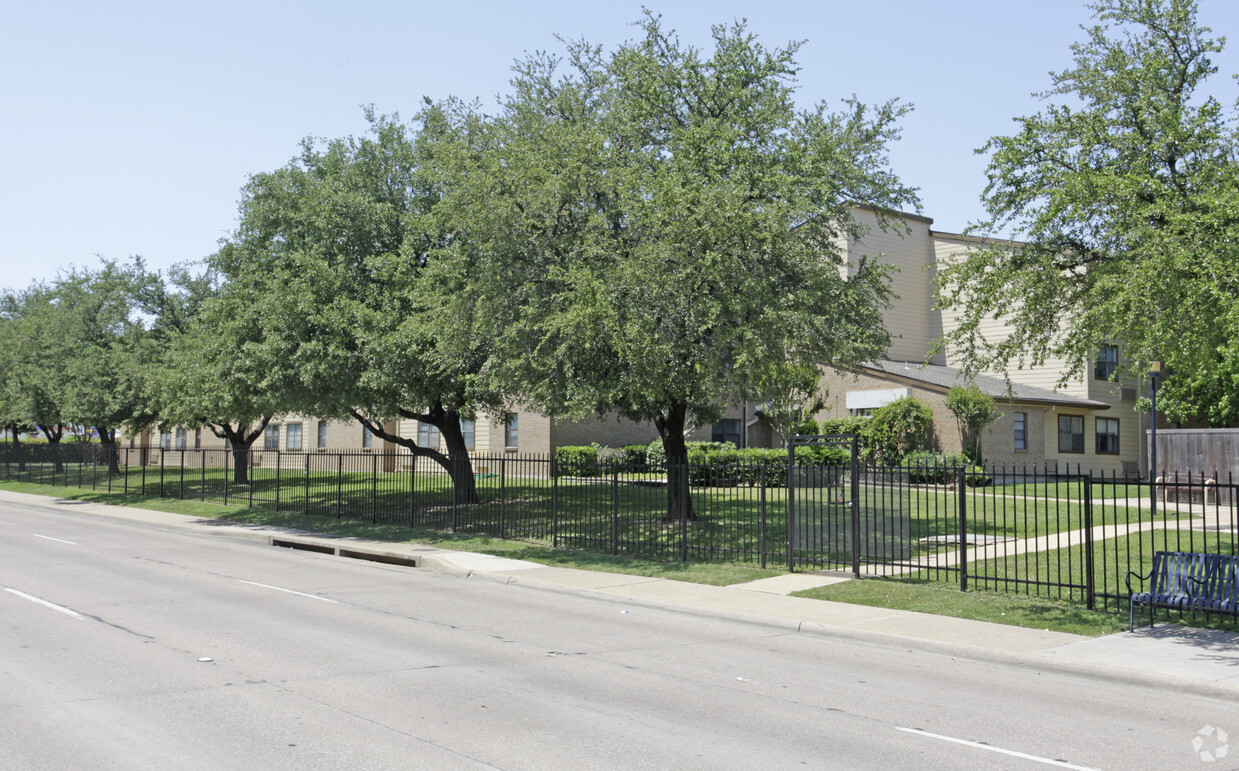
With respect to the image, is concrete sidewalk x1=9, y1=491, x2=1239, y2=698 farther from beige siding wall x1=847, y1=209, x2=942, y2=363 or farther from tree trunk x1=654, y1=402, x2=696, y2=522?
beige siding wall x1=847, y1=209, x2=942, y2=363

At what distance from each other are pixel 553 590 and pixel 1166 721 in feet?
30.1

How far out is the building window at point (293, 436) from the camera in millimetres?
54969

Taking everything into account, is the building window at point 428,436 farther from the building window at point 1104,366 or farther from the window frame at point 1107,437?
the building window at point 1104,366

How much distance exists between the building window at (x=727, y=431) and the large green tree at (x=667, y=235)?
81.7ft

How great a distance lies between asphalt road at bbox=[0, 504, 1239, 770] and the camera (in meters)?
6.28

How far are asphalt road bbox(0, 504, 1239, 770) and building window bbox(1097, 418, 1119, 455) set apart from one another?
34275 millimetres

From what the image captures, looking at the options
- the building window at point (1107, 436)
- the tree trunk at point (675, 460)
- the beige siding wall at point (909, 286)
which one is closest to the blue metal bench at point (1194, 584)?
the tree trunk at point (675, 460)

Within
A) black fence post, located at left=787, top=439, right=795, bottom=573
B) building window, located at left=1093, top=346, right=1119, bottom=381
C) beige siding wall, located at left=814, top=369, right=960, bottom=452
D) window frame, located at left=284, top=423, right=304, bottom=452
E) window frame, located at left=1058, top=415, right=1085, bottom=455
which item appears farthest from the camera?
window frame, located at left=284, top=423, right=304, bottom=452

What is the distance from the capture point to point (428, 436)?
1859 inches

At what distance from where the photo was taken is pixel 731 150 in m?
17.4

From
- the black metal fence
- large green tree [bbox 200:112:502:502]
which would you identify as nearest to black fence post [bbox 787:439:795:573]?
the black metal fence

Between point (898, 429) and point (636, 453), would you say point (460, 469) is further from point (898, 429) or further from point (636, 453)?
point (898, 429)

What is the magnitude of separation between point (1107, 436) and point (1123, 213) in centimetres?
3299

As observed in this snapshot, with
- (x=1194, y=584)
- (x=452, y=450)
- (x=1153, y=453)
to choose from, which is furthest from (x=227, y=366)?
(x=1153, y=453)
